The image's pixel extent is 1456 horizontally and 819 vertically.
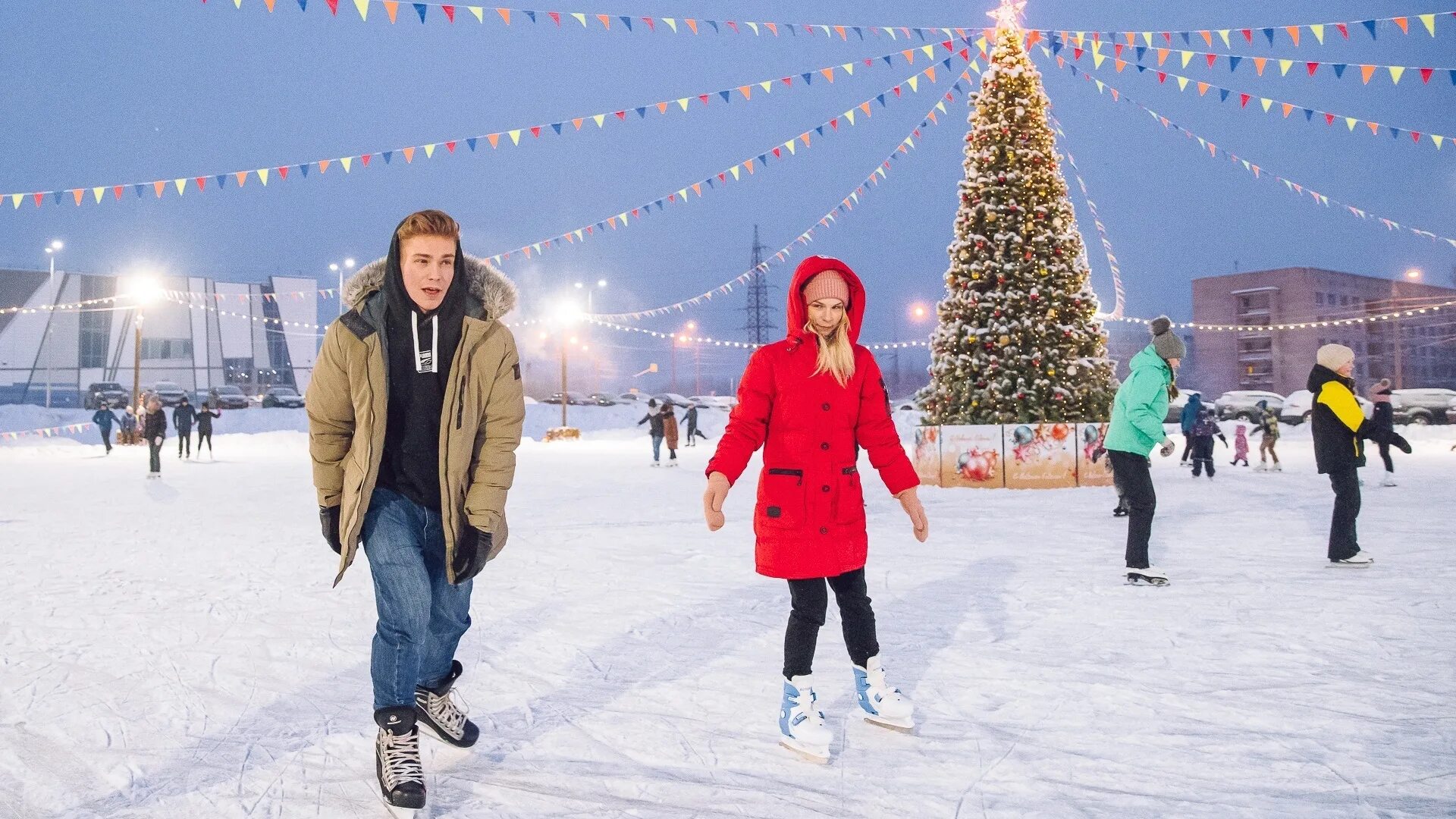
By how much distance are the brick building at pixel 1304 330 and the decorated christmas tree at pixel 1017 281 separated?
42246mm

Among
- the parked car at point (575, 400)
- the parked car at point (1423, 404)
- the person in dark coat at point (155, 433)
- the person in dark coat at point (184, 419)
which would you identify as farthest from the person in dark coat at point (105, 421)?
the parked car at point (1423, 404)

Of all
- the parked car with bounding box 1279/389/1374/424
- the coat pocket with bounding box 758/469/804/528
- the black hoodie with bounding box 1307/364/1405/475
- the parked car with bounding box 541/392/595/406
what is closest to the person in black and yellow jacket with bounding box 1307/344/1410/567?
the black hoodie with bounding box 1307/364/1405/475

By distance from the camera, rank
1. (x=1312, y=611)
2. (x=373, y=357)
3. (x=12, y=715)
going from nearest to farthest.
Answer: (x=373, y=357) < (x=12, y=715) < (x=1312, y=611)

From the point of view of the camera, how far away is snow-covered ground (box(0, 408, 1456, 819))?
8.64ft

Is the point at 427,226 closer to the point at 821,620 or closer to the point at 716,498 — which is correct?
the point at 716,498

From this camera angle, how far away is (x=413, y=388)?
8.71 feet

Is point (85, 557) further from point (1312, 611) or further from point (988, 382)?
point (988, 382)

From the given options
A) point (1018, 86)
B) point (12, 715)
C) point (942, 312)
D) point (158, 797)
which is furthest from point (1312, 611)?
point (1018, 86)

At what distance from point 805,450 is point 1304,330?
56.3 metres

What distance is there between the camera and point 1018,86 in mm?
13016

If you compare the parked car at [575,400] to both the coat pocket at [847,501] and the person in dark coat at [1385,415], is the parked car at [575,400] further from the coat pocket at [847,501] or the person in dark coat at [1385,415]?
the coat pocket at [847,501]

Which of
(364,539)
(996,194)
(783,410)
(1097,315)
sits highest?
(996,194)

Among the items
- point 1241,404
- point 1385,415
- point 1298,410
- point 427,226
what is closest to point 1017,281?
point 1385,415

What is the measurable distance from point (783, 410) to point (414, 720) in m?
1.41
